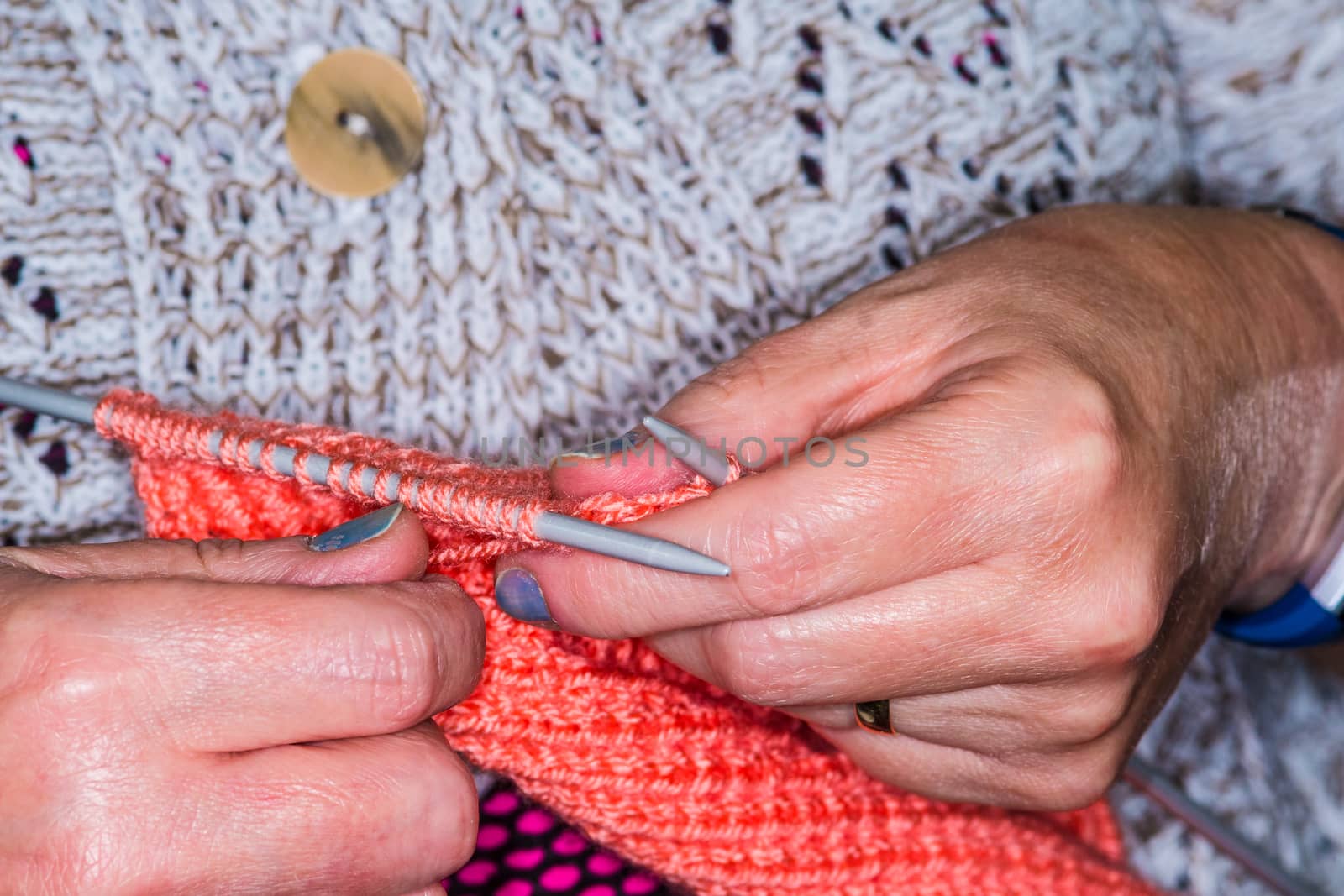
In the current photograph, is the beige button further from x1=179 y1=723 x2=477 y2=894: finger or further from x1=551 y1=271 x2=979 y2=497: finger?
x1=179 y1=723 x2=477 y2=894: finger

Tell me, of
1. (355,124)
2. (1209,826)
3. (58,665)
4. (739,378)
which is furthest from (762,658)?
(1209,826)

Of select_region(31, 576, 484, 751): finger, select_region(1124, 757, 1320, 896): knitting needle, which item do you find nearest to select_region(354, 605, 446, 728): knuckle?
select_region(31, 576, 484, 751): finger

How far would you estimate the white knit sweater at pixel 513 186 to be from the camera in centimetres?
80

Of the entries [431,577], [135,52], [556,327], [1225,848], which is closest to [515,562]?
[431,577]

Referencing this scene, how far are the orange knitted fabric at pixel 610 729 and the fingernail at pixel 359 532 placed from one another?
0.7 inches

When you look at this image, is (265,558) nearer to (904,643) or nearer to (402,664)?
(402,664)

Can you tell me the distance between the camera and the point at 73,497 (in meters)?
0.84

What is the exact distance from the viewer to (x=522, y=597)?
721 millimetres

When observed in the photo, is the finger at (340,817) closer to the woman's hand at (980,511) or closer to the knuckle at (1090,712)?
the woman's hand at (980,511)

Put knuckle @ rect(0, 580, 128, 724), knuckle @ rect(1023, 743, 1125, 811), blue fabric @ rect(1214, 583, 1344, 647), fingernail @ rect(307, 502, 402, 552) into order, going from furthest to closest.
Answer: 1. blue fabric @ rect(1214, 583, 1344, 647)
2. knuckle @ rect(1023, 743, 1125, 811)
3. fingernail @ rect(307, 502, 402, 552)
4. knuckle @ rect(0, 580, 128, 724)

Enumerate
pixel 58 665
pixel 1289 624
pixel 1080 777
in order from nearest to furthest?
pixel 58 665, pixel 1080 777, pixel 1289 624

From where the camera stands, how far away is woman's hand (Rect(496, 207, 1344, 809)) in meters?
0.62

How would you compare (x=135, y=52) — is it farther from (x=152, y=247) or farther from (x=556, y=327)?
(x=556, y=327)

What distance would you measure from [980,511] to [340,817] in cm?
43
